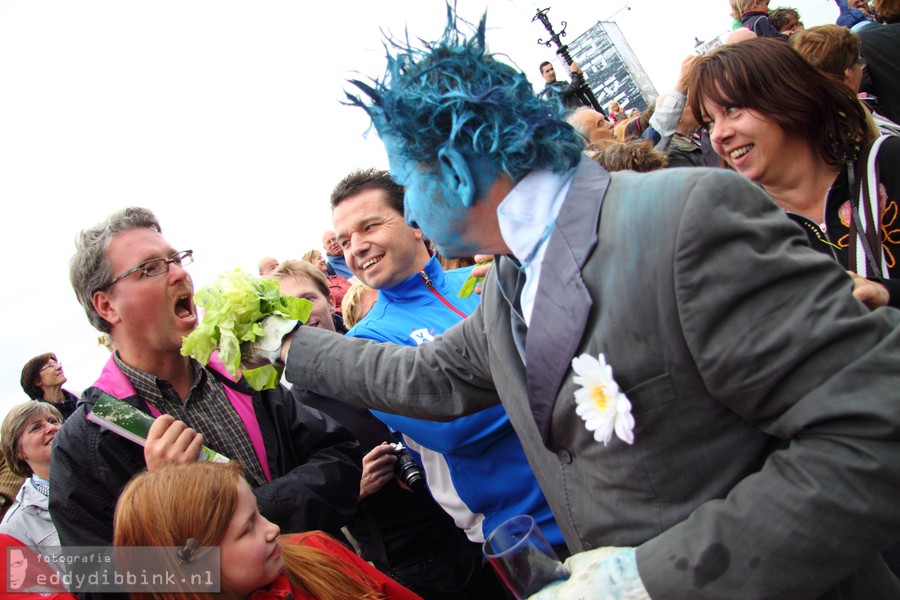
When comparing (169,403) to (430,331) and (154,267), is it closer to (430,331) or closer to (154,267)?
(154,267)

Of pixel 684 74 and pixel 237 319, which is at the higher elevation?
pixel 237 319

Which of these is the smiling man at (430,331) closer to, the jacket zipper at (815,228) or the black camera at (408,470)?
the black camera at (408,470)

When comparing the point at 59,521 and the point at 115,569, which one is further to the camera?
the point at 59,521

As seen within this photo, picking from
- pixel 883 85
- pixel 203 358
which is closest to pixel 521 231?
pixel 203 358

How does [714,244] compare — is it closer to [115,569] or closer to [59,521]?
[115,569]

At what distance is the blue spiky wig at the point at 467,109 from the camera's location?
1408mm

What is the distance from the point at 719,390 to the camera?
3.92 feet

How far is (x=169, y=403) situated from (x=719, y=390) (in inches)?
84.6

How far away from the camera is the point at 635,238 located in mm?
1249

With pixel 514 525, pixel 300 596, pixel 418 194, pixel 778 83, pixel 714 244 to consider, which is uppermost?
pixel 418 194

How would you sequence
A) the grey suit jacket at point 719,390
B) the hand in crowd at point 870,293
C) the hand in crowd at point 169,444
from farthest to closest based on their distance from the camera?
1. the hand in crowd at point 169,444
2. the hand in crowd at point 870,293
3. the grey suit jacket at point 719,390

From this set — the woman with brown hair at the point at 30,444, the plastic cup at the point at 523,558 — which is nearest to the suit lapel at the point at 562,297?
the plastic cup at the point at 523,558

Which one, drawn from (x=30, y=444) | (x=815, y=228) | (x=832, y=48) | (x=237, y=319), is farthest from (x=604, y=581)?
(x=30, y=444)

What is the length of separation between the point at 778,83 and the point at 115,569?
2.96m
